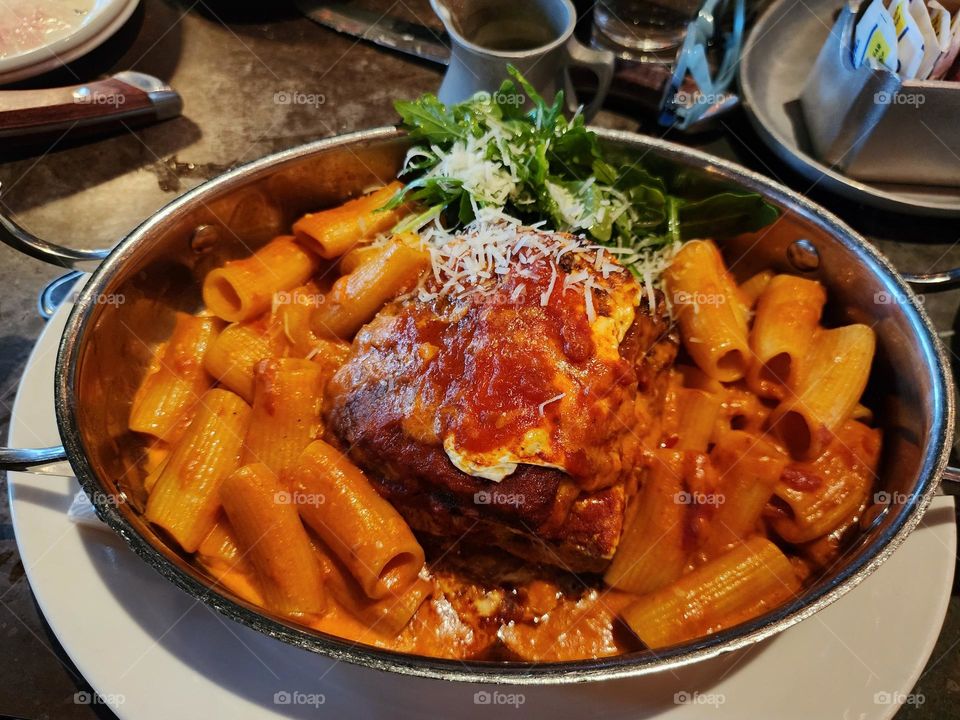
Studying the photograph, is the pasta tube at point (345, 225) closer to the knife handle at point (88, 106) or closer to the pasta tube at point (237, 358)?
the pasta tube at point (237, 358)

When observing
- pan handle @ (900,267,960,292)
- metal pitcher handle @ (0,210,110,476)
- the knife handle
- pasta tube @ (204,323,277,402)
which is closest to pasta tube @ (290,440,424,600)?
pasta tube @ (204,323,277,402)

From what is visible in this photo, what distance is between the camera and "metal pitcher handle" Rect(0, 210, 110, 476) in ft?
6.82

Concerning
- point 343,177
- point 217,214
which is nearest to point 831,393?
point 343,177

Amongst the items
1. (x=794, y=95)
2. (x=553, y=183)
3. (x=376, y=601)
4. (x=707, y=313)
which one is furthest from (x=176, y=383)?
(x=794, y=95)

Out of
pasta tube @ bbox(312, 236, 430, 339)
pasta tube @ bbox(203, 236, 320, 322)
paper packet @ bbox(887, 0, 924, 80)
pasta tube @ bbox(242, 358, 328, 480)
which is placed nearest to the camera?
pasta tube @ bbox(242, 358, 328, 480)

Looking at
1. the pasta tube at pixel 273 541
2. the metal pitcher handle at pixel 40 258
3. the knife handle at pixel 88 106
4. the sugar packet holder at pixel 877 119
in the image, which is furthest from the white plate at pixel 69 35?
the sugar packet holder at pixel 877 119

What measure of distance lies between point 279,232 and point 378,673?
1.84 meters

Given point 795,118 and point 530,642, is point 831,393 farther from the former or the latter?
point 795,118

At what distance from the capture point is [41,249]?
8.02ft

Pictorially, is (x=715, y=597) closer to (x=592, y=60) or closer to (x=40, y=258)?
(x=592, y=60)

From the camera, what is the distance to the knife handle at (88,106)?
353 centimetres

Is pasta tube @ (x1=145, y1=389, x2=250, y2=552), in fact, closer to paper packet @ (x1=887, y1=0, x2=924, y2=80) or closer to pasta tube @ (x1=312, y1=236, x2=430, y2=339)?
pasta tube @ (x1=312, y1=236, x2=430, y2=339)

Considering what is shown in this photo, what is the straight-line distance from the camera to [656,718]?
207 centimetres

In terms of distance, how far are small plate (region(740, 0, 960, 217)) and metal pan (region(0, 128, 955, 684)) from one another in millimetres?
1105
